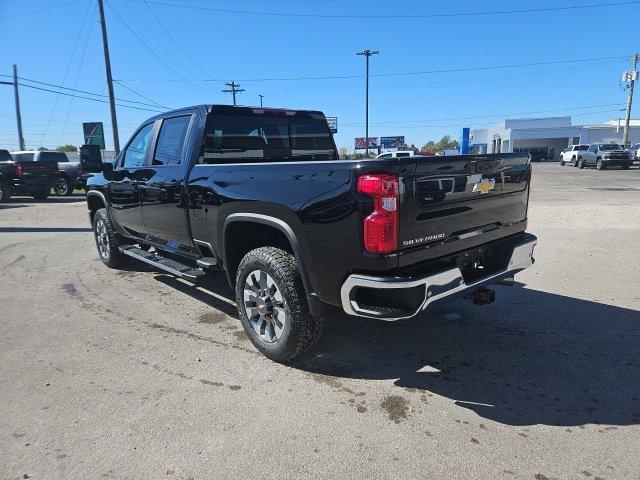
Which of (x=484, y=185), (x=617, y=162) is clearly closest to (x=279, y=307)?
(x=484, y=185)

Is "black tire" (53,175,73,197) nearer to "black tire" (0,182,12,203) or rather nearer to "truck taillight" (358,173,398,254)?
"black tire" (0,182,12,203)

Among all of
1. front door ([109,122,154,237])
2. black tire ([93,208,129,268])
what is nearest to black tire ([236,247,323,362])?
front door ([109,122,154,237])

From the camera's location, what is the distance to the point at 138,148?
5535 mm

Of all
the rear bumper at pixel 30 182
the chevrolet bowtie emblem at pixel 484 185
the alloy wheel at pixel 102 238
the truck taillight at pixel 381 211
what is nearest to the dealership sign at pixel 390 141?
the rear bumper at pixel 30 182

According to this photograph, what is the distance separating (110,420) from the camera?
2.93 meters

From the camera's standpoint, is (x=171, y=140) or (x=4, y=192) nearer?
(x=171, y=140)

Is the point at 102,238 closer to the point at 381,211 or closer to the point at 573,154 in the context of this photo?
the point at 381,211

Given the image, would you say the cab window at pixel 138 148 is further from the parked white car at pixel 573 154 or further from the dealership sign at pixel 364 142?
the dealership sign at pixel 364 142

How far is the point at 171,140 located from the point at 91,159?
1.45 m

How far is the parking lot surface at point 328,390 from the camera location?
2527 millimetres

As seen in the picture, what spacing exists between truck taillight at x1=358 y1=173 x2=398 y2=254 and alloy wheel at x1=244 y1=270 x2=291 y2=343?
983 mm

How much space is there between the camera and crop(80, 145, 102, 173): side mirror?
5.51 m

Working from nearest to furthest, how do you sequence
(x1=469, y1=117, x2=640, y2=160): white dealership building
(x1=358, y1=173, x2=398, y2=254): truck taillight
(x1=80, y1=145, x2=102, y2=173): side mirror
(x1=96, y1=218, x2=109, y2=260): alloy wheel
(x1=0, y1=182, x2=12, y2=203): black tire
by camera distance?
(x1=358, y1=173, x2=398, y2=254): truck taillight, (x1=80, y1=145, x2=102, y2=173): side mirror, (x1=96, y1=218, x2=109, y2=260): alloy wheel, (x1=0, y1=182, x2=12, y2=203): black tire, (x1=469, y1=117, x2=640, y2=160): white dealership building

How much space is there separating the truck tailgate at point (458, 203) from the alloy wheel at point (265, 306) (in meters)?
1.13
